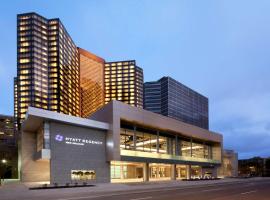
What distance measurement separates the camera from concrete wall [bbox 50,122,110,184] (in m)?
51.8

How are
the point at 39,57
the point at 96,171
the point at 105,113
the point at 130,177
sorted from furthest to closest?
the point at 39,57 < the point at 130,177 < the point at 105,113 < the point at 96,171

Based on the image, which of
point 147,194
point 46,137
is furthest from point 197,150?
point 147,194

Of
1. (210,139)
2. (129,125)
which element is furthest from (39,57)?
(129,125)

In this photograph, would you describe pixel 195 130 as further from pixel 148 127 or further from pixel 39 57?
pixel 39 57

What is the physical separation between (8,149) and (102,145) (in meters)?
80.3

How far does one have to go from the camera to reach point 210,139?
9769 cm

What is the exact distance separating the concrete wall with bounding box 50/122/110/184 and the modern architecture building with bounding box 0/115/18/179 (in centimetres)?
4049

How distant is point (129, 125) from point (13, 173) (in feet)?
214

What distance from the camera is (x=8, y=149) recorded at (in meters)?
127

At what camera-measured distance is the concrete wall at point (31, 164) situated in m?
64.5

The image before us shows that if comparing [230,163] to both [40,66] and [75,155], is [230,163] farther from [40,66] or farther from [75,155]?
[40,66]

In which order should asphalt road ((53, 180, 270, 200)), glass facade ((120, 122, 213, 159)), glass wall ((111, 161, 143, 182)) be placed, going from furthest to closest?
glass wall ((111, 161, 143, 182))
glass facade ((120, 122, 213, 159))
asphalt road ((53, 180, 270, 200))

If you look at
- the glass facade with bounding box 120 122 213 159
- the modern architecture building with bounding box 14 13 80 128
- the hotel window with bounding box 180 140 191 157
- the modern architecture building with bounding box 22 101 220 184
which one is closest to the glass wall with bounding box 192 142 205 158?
the glass facade with bounding box 120 122 213 159

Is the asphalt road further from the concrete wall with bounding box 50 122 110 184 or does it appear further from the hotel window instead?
the hotel window
